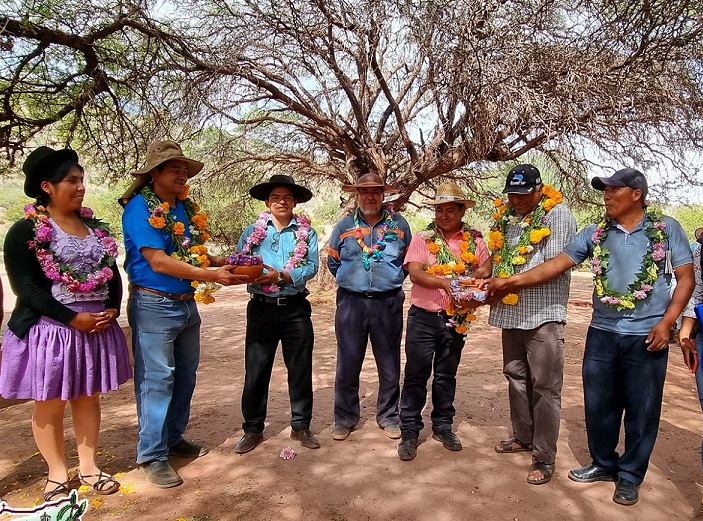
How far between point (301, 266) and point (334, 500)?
172cm

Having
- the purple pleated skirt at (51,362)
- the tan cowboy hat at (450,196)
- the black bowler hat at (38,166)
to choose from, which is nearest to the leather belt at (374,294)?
the tan cowboy hat at (450,196)

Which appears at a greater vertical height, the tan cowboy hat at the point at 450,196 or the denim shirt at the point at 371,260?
the tan cowboy hat at the point at 450,196

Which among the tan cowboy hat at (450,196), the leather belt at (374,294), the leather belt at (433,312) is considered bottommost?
the leather belt at (433,312)

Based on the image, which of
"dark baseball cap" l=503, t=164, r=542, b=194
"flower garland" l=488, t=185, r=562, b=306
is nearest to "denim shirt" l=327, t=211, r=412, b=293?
"flower garland" l=488, t=185, r=562, b=306

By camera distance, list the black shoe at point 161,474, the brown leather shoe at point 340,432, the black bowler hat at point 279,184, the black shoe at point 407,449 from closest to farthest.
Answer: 1. the black shoe at point 161,474
2. the black shoe at point 407,449
3. the black bowler hat at point 279,184
4. the brown leather shoe at point 340,432

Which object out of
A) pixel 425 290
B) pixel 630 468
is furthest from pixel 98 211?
pixel 630 468

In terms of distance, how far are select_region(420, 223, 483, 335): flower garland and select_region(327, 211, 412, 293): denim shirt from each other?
0.33 meters

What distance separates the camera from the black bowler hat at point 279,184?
388 cm

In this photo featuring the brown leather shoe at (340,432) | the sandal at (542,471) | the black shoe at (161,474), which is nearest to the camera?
the black shoe at (161,474)

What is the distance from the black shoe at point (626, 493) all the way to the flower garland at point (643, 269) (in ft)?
3.84

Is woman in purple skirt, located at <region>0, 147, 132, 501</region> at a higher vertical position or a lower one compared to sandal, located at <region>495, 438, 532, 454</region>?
higher

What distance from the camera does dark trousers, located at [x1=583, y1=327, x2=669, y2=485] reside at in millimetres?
3131

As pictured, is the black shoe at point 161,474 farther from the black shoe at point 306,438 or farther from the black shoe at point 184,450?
the black shoe at point 306,438

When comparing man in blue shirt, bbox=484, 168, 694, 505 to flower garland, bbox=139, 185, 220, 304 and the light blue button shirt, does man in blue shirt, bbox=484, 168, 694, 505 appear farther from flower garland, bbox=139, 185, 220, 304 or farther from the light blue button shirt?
flower garland, bbox=139, 185, 220, 304
